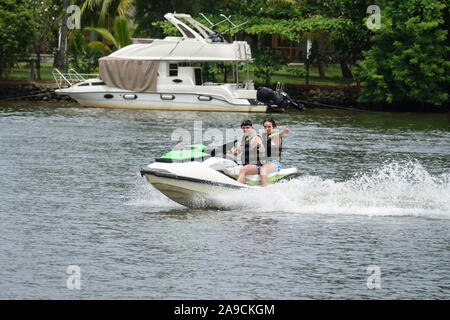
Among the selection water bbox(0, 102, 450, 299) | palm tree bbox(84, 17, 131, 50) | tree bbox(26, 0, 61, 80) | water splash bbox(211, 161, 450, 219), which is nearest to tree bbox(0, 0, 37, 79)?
tree bbox(26, 0, 61, 80)

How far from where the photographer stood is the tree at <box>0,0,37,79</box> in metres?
47.6

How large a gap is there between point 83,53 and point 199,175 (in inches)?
1326

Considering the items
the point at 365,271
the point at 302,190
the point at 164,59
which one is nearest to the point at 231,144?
the point at 302,190

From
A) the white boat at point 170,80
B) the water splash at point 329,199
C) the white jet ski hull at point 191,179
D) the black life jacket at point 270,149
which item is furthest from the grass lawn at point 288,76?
the white jet ski hull at point 191,179

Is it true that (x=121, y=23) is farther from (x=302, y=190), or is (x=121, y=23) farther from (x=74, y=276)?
(x=74, y=276)

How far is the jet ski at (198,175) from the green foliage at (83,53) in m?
31.9

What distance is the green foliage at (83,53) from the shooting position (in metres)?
49.2

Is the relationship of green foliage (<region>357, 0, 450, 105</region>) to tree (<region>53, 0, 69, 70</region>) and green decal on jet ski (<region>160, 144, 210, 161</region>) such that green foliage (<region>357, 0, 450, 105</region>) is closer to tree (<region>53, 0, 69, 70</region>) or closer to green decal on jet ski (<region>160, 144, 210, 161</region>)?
tree (<region>53, 0, 69, 70</region>)

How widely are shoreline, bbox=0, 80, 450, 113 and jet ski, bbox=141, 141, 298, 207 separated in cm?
2740

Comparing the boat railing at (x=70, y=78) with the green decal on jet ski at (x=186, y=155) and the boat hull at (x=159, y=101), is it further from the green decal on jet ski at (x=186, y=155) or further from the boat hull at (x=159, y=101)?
the green decal on jet ski at (x=186, y=155)

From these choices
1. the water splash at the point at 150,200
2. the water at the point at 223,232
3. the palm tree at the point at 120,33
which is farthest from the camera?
the palm tree at the point at 120,33

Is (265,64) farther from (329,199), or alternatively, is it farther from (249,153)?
(249,153)
